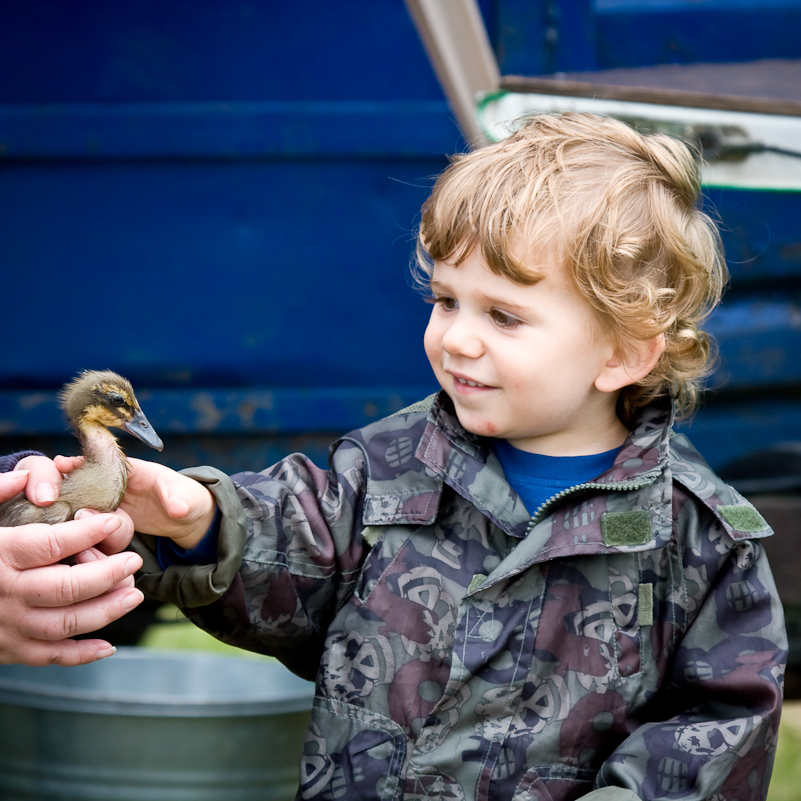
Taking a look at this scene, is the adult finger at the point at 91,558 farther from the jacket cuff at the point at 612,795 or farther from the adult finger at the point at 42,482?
the jacket cuff at the point at 612,795

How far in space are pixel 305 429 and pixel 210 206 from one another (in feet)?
2.75

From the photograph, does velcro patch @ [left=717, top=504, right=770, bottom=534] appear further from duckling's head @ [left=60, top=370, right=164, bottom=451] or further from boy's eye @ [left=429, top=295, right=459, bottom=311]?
duckling's head @ [left=60, top=370, right=164, bottom=451]

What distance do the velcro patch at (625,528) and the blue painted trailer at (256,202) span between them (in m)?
1.79

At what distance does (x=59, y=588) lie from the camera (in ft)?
4.54

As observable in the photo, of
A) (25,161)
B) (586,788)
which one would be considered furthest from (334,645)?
(25,161)

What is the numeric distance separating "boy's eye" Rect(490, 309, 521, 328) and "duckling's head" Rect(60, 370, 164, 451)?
0.61 metres

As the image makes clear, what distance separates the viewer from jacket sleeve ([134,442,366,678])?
158cm

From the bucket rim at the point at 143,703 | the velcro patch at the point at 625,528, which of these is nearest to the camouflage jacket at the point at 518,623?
the velcro patch at the point at 625,528

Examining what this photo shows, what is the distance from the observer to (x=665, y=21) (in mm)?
3162

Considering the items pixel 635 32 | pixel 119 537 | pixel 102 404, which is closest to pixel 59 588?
pixel 119 537

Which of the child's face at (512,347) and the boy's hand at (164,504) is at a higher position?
the child's face at (512,347)

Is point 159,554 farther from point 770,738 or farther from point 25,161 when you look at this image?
point 25,161

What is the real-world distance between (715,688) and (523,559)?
377mm

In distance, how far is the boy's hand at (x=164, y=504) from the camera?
60.7 inches
